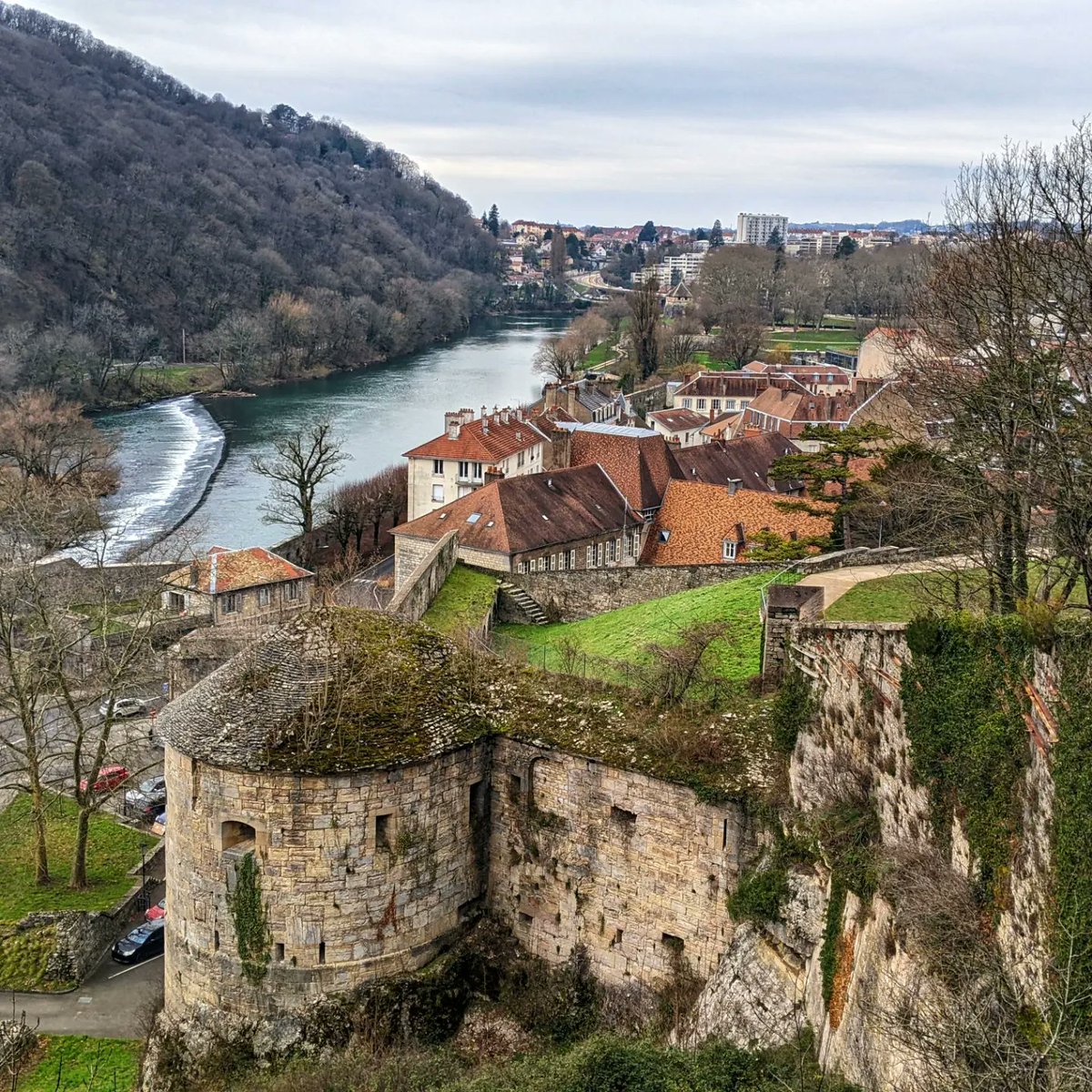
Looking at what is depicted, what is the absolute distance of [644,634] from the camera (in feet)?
70.5

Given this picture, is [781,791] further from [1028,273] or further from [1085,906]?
[1028,273]

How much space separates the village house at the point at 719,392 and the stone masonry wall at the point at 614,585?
55952 millimetres

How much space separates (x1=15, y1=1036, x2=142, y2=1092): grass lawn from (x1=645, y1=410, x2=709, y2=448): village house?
2079 inches

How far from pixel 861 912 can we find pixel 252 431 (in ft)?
238

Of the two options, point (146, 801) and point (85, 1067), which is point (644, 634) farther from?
point (146, 801)

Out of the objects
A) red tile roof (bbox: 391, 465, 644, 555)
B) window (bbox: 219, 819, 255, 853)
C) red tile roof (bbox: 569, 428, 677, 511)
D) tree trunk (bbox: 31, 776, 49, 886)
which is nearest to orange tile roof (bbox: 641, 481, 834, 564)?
red tile roof (bbox: 391, 465, 644, 555)

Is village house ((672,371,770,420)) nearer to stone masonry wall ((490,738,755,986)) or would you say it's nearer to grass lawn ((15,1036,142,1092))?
stone masonry wall ((490,738,755,986))

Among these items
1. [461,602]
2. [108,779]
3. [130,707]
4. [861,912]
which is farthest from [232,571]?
[861,912]

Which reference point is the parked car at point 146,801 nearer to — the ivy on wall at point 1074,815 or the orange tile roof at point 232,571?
the orange tile roof at point 232,571

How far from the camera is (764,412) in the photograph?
71.2 metres

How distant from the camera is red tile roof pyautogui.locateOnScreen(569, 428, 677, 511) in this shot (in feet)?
136

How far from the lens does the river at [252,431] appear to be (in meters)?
55.2

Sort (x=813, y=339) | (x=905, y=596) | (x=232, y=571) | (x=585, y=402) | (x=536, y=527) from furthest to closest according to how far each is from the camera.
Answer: (x=813, y=339) → (x=585, y=402) → (x=232, y=571) → (x=536, y=527) → (x=905, y=596)

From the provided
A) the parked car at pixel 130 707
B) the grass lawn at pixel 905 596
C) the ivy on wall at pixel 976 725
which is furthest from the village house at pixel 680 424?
the ivy on wall at pixel 976 725
